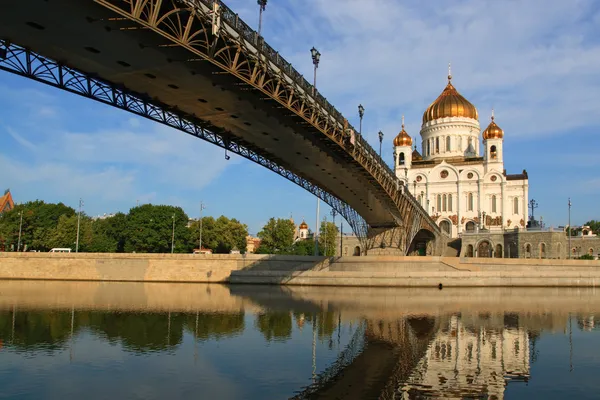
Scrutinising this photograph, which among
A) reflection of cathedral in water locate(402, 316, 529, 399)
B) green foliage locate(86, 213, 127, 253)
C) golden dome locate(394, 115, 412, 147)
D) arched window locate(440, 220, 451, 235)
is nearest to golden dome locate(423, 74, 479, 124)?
golden dome locate(394, 115, 412, 147)

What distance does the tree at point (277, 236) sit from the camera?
82750mm

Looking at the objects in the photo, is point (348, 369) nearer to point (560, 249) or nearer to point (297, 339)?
point (297, 339)

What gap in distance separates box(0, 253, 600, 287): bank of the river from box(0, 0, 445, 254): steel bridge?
15.6m

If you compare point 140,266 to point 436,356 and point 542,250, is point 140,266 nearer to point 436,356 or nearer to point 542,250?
point 436,356

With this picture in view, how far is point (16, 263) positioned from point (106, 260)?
923 centimetres

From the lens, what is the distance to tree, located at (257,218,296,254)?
82750mm

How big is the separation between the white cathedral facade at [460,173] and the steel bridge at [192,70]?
50.8 m

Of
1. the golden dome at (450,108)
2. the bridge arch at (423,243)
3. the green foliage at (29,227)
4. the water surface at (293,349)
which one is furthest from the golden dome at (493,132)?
the green foliage at (29,227)

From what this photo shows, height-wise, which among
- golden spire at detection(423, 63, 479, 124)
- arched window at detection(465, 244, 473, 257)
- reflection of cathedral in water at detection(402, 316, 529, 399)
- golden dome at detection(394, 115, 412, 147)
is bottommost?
reflection of cathedral in water at detection(402, 316, 529, 399)

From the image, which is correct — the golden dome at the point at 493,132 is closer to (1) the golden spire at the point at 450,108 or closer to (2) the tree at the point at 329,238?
(1) the golden spire at the point at 450,108

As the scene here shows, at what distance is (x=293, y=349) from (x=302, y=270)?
33.6 meters

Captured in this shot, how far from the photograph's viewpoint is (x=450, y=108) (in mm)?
89500

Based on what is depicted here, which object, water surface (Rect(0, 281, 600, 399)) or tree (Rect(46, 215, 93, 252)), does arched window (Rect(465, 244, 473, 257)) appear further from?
tree (Rect(46, 215, 93, 252))

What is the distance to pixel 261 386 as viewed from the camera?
14266mm
